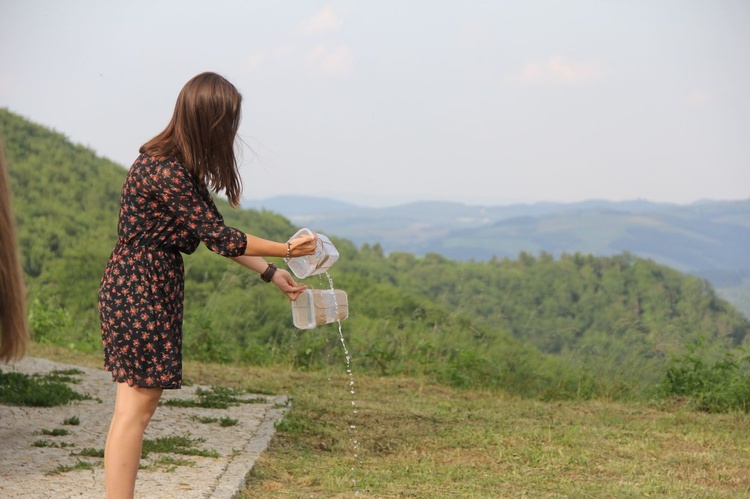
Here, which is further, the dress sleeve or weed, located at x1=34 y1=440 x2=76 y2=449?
weed, located at x1=34 y1=440 x2=76 y2=449

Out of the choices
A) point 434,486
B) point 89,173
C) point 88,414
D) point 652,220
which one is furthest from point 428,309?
point 652,220

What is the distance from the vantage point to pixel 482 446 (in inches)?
234

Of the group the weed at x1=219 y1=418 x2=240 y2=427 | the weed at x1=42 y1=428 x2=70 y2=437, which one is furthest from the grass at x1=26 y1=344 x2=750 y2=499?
the weed at x1=42 y1=428 x2=70 y2=437

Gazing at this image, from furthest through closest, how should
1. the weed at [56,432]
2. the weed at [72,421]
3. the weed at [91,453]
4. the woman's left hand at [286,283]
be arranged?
1. the weed at [72,421]
2. the weed at [56,432]
3. the weed at [91,453]
4. the woman's left hand at [286,283]

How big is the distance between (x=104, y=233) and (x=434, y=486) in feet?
51.1

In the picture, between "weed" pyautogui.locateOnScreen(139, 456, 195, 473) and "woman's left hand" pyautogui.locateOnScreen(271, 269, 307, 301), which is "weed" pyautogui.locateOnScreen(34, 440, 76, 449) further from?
"woman's left hand" pyautogui.locateOnScreen(271, 269, 307, 301)

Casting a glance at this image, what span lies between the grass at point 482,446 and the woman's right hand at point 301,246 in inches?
58.1

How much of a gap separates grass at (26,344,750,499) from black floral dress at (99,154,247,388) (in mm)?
1262

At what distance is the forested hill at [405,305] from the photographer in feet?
29.9

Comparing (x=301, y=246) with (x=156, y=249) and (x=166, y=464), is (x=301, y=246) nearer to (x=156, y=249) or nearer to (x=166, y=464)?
(x=156, y=249)

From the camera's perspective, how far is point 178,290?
362 cm

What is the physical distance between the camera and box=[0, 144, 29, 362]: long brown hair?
2.79 meters

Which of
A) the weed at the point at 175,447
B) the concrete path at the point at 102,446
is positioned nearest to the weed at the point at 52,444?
the concrete path at the point at 102,446

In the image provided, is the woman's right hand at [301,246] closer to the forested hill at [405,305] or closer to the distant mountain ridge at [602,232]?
the forested hill at [405,305]
